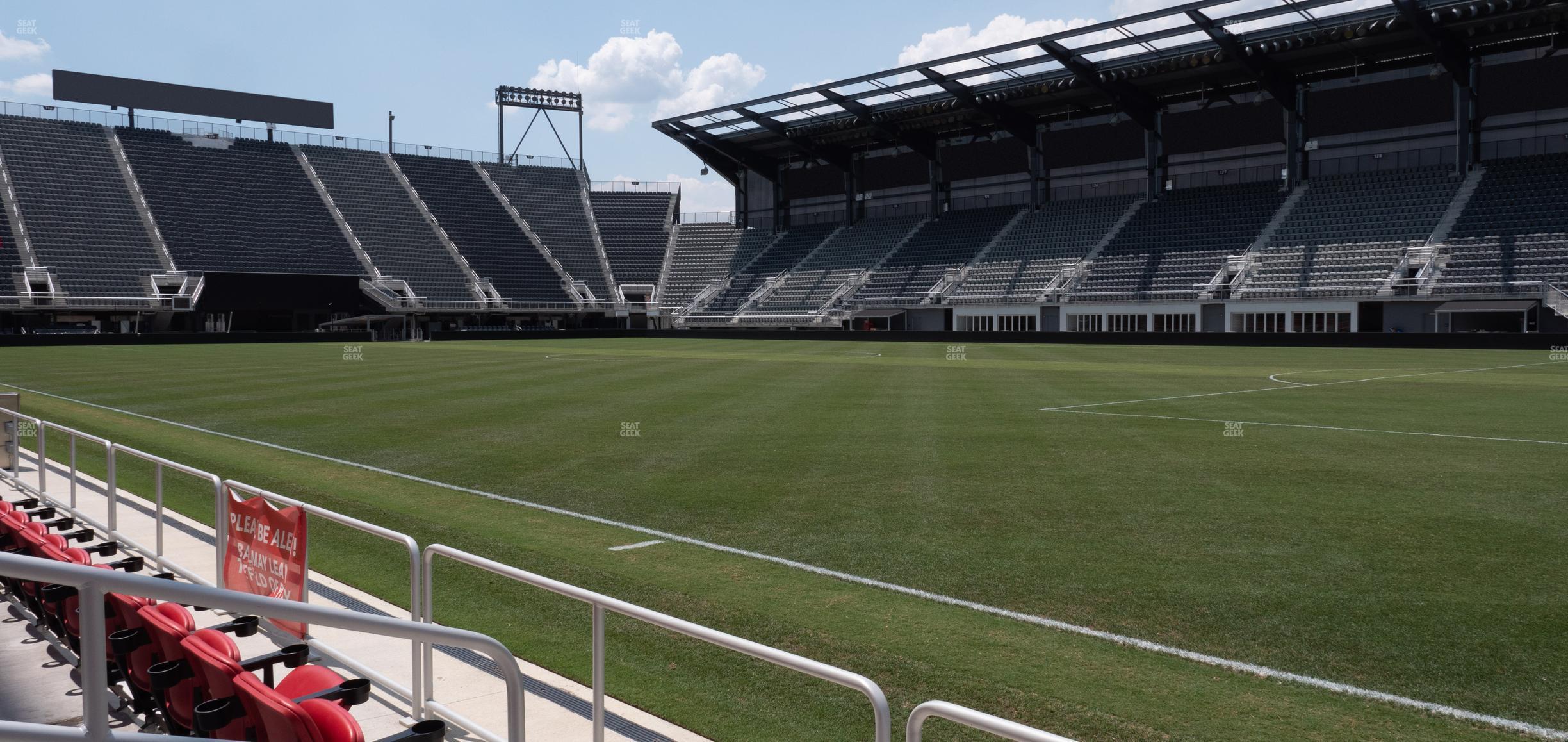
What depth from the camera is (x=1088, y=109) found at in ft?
232

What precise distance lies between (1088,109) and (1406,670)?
69.2 meters

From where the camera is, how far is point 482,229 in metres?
86.8

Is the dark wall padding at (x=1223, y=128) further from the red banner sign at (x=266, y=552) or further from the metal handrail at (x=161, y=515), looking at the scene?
the red banner sign at (x=266, y=552)

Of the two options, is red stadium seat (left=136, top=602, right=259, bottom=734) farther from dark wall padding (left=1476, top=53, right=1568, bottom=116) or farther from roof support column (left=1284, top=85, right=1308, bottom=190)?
roof support column (left=1284, top=85, right=1308, bottom=190)

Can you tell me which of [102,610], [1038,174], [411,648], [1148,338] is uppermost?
[1038,174]

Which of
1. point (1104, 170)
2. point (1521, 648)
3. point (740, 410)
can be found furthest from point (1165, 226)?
point (1521, 648)

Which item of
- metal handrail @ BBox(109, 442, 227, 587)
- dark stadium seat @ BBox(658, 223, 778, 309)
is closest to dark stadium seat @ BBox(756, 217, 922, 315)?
dark stadium seat @ BBox(658, 223, 778, 309)

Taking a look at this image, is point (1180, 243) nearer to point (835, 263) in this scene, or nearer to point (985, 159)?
point (985, 159)

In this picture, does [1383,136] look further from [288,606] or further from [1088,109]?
[288,606]

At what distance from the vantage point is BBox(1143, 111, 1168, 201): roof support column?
67375 mm

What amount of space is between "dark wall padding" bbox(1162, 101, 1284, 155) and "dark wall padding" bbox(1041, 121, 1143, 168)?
215 cm

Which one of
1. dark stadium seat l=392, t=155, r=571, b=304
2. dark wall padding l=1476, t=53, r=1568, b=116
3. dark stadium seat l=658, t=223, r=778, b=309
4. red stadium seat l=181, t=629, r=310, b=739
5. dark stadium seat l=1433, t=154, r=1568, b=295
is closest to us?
red stadium seat l=181, t=629, r=310, b=739

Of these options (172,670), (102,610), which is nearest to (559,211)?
(172,670)

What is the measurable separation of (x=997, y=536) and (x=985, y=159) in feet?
230
